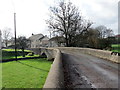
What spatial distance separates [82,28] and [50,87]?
140 ft

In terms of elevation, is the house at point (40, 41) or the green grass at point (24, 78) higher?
the house at point (40, 41)

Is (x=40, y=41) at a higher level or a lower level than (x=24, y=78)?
higher

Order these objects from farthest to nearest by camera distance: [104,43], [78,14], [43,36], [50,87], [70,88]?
[43,36], [78,14], [104,43], [70,88], [50,87]

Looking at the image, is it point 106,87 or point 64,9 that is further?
point 64,9

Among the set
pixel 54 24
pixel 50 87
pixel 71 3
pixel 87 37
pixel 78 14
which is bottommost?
pixel 50 87

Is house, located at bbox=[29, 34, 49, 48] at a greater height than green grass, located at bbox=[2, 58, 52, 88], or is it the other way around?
house, located at bbox=[29, 34, 49, 48]

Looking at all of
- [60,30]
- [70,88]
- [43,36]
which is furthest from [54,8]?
[43,36]

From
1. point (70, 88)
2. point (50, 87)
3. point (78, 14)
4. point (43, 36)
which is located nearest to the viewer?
point (50, 87)

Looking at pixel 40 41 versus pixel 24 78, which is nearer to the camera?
pixel 24 78

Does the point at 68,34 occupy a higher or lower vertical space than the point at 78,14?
lower

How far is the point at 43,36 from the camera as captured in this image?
110 m

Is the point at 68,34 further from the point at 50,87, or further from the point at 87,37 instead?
the point at 50,87

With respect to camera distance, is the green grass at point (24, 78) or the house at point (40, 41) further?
the house at point (40, 41)

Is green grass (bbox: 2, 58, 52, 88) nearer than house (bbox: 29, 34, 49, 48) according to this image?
Yes
